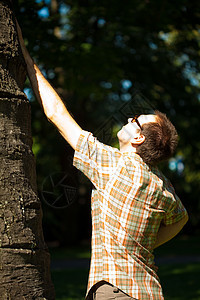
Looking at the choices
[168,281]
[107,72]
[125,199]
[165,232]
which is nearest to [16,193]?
[125,199]

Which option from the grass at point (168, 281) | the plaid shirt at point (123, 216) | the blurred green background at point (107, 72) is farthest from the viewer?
the grass at point (168, 281)

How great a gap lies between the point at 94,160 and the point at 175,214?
A: 622 mm

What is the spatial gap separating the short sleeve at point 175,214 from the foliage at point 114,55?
3.99 feet

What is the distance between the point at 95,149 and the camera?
244cm

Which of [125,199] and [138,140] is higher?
[138,140]

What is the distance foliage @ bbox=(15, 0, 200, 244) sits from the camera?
6.08 meters

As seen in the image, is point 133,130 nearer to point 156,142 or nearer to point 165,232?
point 156,142

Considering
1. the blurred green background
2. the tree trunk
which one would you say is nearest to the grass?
the blurred green background

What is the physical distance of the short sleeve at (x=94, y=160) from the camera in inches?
95.2

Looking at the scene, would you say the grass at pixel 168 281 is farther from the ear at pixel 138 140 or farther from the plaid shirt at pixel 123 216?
the ear at pixel 138 140

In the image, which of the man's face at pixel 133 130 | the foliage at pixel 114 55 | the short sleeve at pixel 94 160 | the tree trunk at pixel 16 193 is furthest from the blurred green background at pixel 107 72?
the man's face at pixel 133 130

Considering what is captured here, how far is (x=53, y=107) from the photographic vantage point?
8.24 feet

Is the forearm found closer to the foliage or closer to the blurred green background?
the blurred green background

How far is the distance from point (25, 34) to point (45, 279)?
3.44 m
